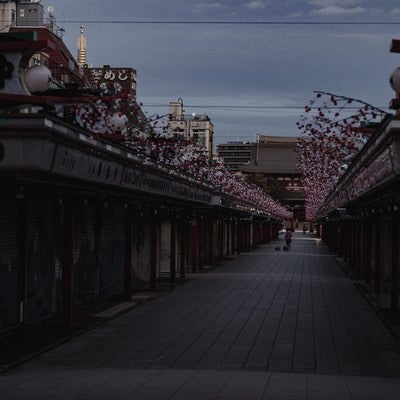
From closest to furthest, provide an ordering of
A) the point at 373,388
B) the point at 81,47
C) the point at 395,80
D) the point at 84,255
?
the point at 373,388
the point at 395,80
the point at 84,255
the point at 81,47

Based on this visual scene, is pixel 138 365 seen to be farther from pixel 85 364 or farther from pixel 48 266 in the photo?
pixel 48 266

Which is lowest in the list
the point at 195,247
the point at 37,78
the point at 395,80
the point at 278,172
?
the point at 195,247

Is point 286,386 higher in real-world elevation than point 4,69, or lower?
lower

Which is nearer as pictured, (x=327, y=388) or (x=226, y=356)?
(x=327, y=388)

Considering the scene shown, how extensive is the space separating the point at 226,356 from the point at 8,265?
5.61 meters

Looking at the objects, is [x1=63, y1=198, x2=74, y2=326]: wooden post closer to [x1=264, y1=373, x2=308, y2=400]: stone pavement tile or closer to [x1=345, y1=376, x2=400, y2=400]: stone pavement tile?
[x1=264, y1=373, x2=308, y2=400]: stone pavement tile

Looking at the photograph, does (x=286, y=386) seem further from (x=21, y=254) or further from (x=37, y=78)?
(x=21, y=254)

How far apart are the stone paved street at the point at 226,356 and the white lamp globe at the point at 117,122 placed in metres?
4.42

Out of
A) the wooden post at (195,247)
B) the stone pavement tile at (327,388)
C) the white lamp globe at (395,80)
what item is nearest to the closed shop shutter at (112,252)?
the wooden post at (195,247)

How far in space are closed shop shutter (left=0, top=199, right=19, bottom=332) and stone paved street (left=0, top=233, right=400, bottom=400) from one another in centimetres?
166

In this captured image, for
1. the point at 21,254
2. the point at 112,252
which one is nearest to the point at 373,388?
the point at 21,254

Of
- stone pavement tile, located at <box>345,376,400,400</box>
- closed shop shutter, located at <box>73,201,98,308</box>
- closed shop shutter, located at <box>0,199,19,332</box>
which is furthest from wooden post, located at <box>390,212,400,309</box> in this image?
stone pavement tile, located at <box>345,376,400,400</box>

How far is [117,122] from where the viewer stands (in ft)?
62.6

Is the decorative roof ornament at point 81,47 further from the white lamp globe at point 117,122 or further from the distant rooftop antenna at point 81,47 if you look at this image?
the white lamp globe at point 117,122
